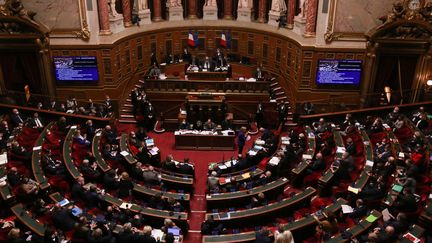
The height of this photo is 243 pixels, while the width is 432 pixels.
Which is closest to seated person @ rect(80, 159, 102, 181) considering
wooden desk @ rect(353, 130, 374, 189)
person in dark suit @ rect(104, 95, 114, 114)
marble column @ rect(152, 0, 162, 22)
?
person in dark suit @ rect(104, 95, 114, 114)

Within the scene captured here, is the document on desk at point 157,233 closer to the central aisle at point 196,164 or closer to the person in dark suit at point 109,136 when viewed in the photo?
the central aisle at point 196,164

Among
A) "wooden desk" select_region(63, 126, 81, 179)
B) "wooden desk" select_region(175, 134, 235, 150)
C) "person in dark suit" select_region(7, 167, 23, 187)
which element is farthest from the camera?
"wooden desk" select_region(175, 134, 235, 150)

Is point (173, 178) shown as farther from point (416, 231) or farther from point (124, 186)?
point (416, 231)

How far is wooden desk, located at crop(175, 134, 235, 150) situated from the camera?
17219mm

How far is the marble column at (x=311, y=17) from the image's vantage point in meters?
18.5

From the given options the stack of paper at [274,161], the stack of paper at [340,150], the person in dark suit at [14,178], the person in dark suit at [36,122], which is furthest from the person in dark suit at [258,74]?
the person in dark suit at [14,178]

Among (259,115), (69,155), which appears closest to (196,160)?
(259,115)

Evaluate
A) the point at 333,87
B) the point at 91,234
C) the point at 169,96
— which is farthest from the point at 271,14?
the point at 91,234

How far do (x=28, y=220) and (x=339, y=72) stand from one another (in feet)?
45.0

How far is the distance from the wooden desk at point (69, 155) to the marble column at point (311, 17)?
35.3ft

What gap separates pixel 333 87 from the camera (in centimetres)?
1897

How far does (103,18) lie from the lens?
19.0 m

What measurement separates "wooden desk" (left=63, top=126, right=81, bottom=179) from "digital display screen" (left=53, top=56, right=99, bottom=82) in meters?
3.71

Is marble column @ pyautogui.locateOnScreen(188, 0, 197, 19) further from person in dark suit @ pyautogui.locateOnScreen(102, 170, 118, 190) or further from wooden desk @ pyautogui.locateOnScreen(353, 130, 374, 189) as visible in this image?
person in dark suit @ pyautogui.locateOnScreen(102, 170, 118, 190)
